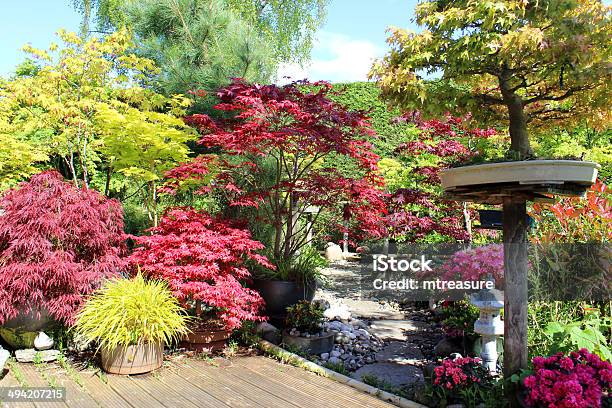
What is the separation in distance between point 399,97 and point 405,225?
290 cm

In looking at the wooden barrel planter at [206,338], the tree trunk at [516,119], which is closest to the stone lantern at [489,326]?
the tree trunk at [516,119]

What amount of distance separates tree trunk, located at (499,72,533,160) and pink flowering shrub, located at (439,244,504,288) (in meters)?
1.98

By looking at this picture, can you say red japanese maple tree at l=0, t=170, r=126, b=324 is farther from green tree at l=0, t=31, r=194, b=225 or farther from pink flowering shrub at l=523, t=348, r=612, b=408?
pink flowering shrub at l=523, t=348, r=612, b=408

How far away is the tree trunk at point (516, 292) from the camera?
276 centimetres

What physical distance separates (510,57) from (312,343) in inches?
113

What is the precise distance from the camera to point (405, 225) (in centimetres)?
Answer: 566

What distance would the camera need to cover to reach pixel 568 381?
7.88 ft

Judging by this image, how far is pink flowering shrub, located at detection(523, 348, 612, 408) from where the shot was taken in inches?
93.2

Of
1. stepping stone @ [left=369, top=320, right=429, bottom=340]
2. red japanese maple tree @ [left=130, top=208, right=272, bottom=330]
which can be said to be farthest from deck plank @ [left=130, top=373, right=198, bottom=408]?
stepping stone @ [left=369, top=320, right=429, bottom=340]

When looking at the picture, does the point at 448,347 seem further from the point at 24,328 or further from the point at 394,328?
the point at 24,328

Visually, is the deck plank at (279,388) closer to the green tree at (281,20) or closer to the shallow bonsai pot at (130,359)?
the shallow bonsai pot at (130,359)

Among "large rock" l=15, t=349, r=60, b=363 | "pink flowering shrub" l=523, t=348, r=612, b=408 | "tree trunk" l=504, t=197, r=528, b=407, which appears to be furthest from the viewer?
"large rock" l=15, t=349, r=60, b=363

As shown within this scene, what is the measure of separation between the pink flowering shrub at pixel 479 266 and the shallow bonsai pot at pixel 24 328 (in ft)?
12.7

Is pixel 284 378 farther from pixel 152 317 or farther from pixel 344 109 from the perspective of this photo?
pixel 344 109
